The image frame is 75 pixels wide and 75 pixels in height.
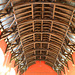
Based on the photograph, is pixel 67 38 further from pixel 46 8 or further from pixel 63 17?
pixel 46 8

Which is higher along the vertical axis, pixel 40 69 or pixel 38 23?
pixel 38 23

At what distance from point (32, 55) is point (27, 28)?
9.57 metres

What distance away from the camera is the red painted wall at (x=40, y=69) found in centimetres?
2915

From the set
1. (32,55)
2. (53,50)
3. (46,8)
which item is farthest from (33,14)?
(32,55)

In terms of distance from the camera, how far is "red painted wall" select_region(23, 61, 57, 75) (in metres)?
29.1

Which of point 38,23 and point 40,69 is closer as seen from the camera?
point 38,23

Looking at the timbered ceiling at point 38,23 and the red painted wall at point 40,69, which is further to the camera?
the red painted wall at point 40,69

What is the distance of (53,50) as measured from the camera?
2403 cm

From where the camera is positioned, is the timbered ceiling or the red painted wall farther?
the red painted wall

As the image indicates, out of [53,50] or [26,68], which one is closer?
[53,50]

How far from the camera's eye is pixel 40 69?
96.4ft

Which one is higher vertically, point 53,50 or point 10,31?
point 53,50

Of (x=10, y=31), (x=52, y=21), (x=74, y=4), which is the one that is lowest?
(x=10, y=31)

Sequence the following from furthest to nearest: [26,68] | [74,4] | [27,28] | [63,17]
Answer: [26,68], [27,28], [63,17], [74,4]
